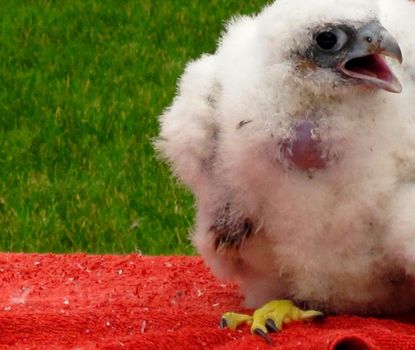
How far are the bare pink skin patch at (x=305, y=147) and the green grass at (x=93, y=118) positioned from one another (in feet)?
5.20

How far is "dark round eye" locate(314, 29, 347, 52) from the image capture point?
2496 mm

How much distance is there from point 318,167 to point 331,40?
284 mm

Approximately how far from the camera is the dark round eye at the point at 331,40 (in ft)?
8.19

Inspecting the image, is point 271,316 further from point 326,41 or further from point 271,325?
point 326,41

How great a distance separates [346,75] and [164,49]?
3.92m

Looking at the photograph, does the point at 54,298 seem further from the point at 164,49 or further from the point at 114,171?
the point at 164,49

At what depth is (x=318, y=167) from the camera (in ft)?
8.35

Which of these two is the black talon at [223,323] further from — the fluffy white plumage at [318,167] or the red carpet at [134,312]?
the fluffy white plumage at [318,167]

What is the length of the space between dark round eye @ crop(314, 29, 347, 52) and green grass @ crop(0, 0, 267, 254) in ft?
5.42

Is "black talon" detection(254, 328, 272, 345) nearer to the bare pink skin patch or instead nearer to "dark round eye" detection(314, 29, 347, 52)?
the bare pink skin patch

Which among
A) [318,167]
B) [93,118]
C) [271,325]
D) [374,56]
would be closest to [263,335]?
[271,325]

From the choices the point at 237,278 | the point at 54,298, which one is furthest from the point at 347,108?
the point at 54,298

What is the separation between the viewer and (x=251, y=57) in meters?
2.63

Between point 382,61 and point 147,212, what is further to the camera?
point 147,212
